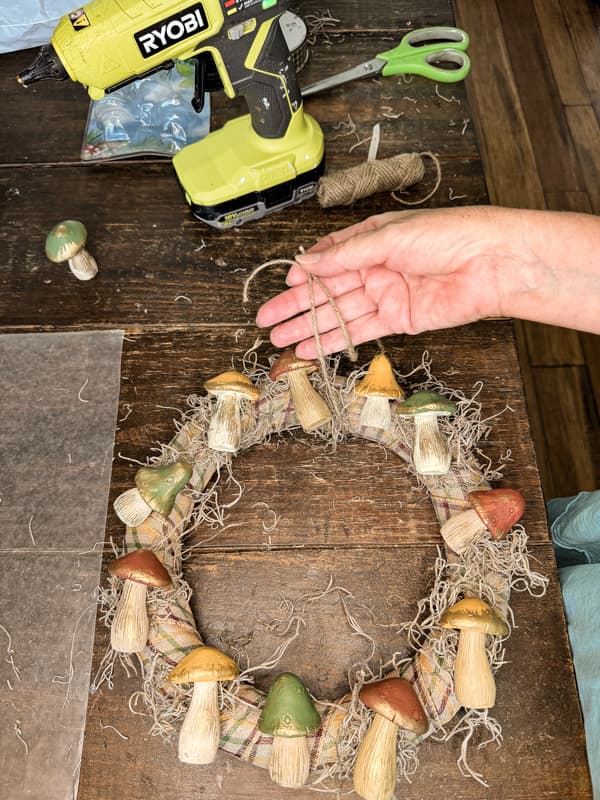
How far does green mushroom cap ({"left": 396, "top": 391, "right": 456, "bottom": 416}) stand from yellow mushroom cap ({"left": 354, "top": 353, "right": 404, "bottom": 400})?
0.09ft

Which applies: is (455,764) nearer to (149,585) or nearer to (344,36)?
(149,585)

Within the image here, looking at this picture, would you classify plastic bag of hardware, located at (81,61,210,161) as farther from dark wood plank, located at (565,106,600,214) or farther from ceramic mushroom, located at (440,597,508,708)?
dark wood plank, located at (565,106,600,214)

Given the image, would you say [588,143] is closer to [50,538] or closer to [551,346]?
[551,346]

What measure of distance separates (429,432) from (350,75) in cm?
77

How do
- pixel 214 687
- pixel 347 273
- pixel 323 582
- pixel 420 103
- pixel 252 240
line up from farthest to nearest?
pixel 420 103, pixel 252 240, pixel 347 273, pixel 323 582, pixel 214 687

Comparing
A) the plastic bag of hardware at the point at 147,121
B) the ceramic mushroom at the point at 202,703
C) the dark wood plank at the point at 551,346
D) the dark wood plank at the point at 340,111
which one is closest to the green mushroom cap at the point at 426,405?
the ceramic mushroom at the point at 202,703

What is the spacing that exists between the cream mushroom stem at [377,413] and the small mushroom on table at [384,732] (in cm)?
36

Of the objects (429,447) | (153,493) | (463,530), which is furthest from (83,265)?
(463,530)

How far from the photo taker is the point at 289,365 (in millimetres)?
1012

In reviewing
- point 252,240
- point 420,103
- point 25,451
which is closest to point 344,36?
point 420,103

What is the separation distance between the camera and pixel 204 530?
101 centimetres

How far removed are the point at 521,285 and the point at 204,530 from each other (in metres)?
0.62

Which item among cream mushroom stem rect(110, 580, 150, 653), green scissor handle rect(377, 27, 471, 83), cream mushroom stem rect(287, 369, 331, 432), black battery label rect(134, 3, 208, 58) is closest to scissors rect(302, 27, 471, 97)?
green scissor handle rect(377, 27, 471, 83)

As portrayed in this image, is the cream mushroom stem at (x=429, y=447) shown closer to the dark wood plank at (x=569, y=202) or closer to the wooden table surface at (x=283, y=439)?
the wooden table surface at (x=283, y=439)
